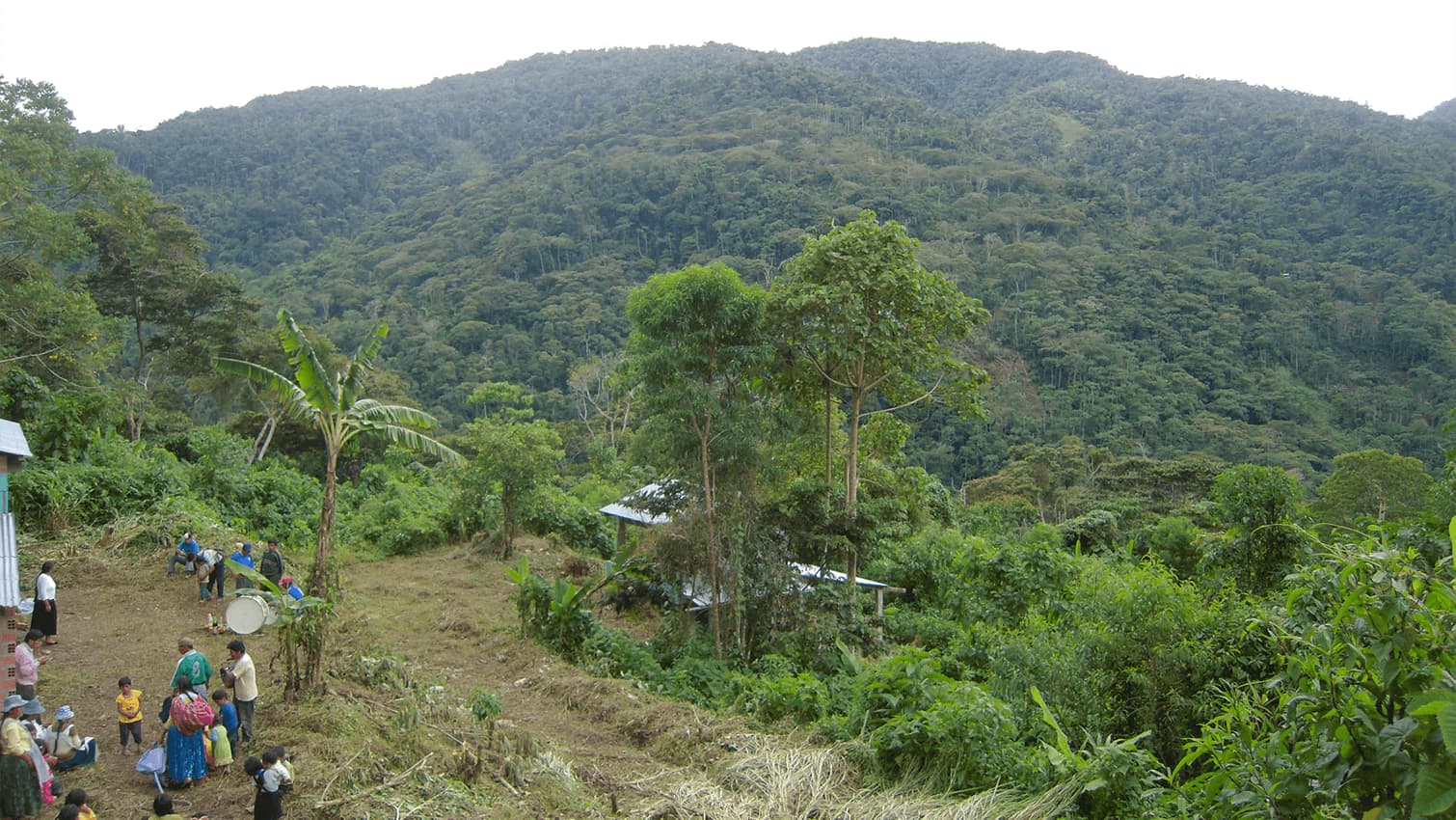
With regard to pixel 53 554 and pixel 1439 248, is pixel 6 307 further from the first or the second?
pixel 1439 248

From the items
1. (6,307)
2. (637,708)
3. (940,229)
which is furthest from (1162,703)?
(940,229)

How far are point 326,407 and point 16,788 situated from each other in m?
3.81

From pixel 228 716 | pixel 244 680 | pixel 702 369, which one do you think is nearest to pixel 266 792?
pixel 228 716

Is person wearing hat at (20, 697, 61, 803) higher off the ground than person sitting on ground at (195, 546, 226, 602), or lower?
higher

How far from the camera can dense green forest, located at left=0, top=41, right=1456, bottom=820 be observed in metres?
7.07

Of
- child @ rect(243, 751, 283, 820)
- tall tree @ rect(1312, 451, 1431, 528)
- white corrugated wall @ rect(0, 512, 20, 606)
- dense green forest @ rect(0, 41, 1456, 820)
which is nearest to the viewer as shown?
child @ rect(243, 751, 283, 820)

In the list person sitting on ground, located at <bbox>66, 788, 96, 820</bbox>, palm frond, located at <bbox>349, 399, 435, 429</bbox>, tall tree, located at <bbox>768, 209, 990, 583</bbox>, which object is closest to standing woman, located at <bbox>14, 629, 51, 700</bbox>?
person sitting on ground, located at <bbox>66, 788, 96, 820</bbox>

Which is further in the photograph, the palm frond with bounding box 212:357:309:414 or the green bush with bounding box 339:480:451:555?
the green bush with bounding box 339:480:451:555

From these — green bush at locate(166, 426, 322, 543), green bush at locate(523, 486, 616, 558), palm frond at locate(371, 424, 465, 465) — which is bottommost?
green bush at locate(523, 486, 616, 558)

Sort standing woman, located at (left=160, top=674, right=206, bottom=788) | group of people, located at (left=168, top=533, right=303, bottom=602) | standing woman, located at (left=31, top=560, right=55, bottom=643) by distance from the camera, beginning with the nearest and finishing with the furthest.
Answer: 1. standing woman, located at (left=160, top=674, right=206, bottom=788)
2. standing woman, located at (left=31, top=560, right=55, bottom=643)
3. group of people, located at (left=168, top=533, right=303, bottom=602)

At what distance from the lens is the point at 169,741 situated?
23.0 feet

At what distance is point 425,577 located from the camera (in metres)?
16.2

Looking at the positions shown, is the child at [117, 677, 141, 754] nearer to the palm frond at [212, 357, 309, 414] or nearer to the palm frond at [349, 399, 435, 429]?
the palm frond at [212, 357, 309, 414]

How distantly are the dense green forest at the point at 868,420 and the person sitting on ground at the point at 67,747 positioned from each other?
1657mm
